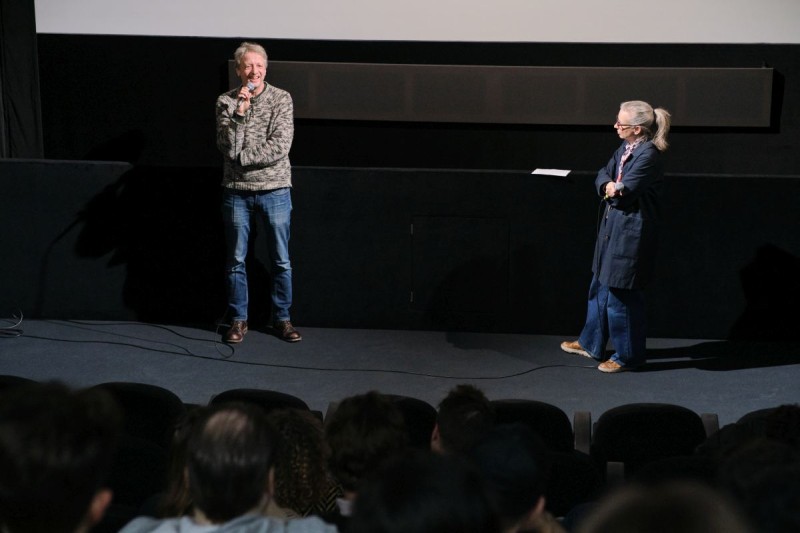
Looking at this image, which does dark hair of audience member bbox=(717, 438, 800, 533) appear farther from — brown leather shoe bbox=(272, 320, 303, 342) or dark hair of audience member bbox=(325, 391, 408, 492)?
brown leather shoe bbox=(272, 320, 303, 342)

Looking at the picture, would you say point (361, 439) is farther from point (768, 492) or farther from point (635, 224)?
point (635, 224)

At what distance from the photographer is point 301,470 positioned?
2383mm

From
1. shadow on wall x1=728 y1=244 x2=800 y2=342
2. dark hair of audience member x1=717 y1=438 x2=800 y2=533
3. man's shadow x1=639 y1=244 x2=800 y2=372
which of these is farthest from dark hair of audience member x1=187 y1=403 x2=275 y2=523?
shadow on wall x1=728 y1=244 x2=800 y2=342

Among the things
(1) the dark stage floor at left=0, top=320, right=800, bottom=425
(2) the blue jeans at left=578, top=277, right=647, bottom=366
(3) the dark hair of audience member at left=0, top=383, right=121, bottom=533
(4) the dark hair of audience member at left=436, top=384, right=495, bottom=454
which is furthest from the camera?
(2) the blue jeans at left=578, top=277, right=647, bottom=366

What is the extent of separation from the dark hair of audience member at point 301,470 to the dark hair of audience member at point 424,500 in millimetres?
1013

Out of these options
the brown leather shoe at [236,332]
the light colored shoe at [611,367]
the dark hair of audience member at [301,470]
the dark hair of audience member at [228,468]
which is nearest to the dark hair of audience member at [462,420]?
the dark hair of audience member at [301,470]

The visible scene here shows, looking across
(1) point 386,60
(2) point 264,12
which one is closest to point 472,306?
(1) point 386,60

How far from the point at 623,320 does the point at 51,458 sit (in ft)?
13.3

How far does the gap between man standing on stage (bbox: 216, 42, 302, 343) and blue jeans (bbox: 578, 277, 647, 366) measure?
168cm

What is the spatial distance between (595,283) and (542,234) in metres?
0.52

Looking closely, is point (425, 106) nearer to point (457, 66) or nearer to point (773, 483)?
point (457, 66)

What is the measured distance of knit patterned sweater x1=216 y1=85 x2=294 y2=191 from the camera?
5.40 metres

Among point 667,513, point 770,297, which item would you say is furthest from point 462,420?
point 770,297

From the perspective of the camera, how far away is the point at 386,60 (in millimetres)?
6105
